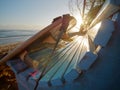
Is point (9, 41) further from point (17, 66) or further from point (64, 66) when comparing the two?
point (64, 66)

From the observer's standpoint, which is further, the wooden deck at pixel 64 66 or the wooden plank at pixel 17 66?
the wooden plank at pixel 17 66

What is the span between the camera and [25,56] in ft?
8.09

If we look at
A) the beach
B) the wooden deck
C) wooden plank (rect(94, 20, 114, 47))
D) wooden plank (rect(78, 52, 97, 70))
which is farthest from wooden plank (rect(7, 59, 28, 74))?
the beach

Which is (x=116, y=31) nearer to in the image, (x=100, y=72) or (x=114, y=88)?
(x=100, y=72)

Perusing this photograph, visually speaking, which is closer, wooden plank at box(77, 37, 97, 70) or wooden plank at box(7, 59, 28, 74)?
wooden plank at box(77, 37, 97, 70)

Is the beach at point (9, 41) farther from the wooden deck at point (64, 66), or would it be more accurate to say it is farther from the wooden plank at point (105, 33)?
the wooden plank at point (105, 33)

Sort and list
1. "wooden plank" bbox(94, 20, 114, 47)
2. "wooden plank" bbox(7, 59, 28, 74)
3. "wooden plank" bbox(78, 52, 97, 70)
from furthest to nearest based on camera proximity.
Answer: "wooden plank" bbox(7, 59, 28, 74) → "wooden plank" bbox(78, 52, 97, 70) → "wooden plank" bbox(94, 20, 114, 47)

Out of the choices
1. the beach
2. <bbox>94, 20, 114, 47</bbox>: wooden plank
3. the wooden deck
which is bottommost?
the beach

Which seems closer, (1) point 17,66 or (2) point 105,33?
(2) point 105,33

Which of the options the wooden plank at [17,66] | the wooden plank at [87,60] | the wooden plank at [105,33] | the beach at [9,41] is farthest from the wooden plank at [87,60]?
the beach at [9,41]

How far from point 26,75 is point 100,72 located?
1216 mm

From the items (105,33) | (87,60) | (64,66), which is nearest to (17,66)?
(64,66)

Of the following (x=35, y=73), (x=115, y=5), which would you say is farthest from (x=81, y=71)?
(x=35, y=73)

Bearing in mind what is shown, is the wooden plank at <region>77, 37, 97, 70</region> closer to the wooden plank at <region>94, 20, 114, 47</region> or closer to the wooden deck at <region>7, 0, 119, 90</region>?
the wooden deck at <region>7, 0, 119, 90</region>
